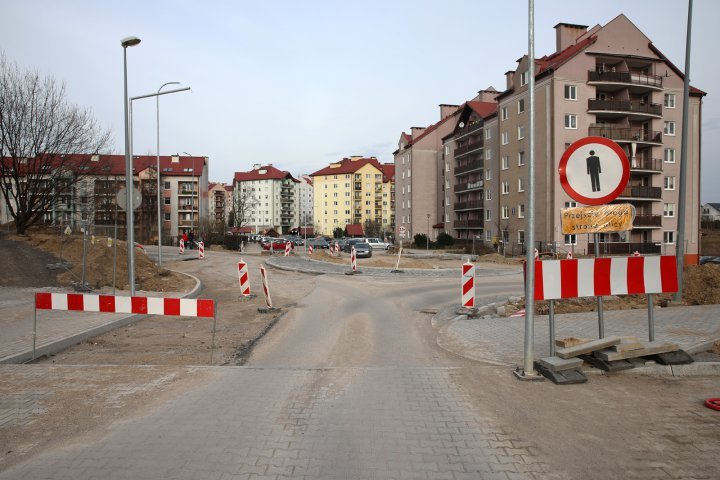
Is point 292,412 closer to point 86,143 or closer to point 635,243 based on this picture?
point 86,143

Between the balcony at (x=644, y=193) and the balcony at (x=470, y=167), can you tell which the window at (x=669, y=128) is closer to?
the balcony at (x=644, y=193)

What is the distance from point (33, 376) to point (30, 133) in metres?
19.3

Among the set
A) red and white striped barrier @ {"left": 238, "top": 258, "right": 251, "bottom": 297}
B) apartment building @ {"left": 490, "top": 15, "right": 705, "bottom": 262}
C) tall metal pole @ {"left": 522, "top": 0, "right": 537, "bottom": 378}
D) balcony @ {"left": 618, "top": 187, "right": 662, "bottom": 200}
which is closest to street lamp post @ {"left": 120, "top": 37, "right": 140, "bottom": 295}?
red and white striped barrier @ {"left": 238, "top": 258, "right": 251, "bottom": 297}

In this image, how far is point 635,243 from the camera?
→ 4384 cm

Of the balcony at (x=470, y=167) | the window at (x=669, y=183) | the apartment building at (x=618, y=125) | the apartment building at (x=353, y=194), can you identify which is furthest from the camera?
the apartment building at (x=353, y=194)

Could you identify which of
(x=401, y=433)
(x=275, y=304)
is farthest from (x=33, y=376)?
(x=275, y=304)

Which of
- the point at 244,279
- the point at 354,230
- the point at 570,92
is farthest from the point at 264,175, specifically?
the point at 244,279

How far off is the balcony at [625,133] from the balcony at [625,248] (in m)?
9.16

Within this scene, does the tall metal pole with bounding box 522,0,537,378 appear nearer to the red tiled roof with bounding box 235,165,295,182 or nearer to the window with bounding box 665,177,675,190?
the window with bounding box 665,177,675,190

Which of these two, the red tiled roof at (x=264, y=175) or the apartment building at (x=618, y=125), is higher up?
the red tiled roof at (x=264, y=175)

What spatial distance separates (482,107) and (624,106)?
60.9 feet

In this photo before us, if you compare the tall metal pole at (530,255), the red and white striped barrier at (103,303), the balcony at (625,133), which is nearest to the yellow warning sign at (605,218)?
the tall metal pole at (530,255)

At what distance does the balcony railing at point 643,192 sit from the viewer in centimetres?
4334

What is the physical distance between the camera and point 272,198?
131 m
